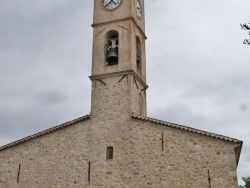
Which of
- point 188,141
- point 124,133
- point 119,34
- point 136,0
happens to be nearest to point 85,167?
point 124,133

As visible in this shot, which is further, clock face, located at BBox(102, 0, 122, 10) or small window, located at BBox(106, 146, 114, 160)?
clock face, located at BBox(102, 0, 122, 10)

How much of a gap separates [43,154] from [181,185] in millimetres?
6851

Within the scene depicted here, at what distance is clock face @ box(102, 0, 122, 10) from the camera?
2141 centimetres

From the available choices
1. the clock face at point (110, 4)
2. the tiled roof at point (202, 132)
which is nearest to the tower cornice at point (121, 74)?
the tiled roof at point (202, 132)

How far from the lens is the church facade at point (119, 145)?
52.7 ft

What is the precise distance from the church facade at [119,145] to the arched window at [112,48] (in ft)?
0.13

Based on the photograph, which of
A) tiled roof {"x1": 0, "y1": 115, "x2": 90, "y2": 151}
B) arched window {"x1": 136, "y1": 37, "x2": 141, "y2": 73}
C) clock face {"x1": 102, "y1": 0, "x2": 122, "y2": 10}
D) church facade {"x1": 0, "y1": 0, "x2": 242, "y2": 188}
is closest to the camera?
church facade {"x1": 0, "y1": 0, "x2": 242, "y2": 188}

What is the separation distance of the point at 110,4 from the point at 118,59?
362 cm

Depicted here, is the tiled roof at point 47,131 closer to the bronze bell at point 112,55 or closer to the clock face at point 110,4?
the bronze bell at point 112,55

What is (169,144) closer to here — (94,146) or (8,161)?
(94,146)

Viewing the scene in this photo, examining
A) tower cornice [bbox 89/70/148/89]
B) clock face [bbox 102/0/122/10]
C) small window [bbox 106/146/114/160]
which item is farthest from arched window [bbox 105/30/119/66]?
small window [bbox 106/146/114/160]

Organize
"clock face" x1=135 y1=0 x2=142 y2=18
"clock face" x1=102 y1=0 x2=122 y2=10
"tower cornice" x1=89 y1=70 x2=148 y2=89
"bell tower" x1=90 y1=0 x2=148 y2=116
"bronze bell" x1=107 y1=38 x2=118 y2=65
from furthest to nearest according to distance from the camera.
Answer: "clock face" x1=135 y1=0 x2=142 y2=18 → "clock face" x1=102 y1=0 x2=122 y2=10 → "bronze bell" x1=107 y1=38 x2=118 y2=65 → "tower cornice" x1=89 y1=70 x2=148 y2=89 → "bell tower" x1=90 y1=0 x2=148 y2=116

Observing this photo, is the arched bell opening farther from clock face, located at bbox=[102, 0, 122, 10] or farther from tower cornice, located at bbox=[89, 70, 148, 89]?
clock face, located at bbox=[102, 0, 122, 10]

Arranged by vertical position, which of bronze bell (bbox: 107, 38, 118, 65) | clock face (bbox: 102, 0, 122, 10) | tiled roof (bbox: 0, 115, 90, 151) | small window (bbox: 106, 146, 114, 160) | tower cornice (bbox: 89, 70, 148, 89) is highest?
clock face (bbox: 102, 0, 122, 10)
